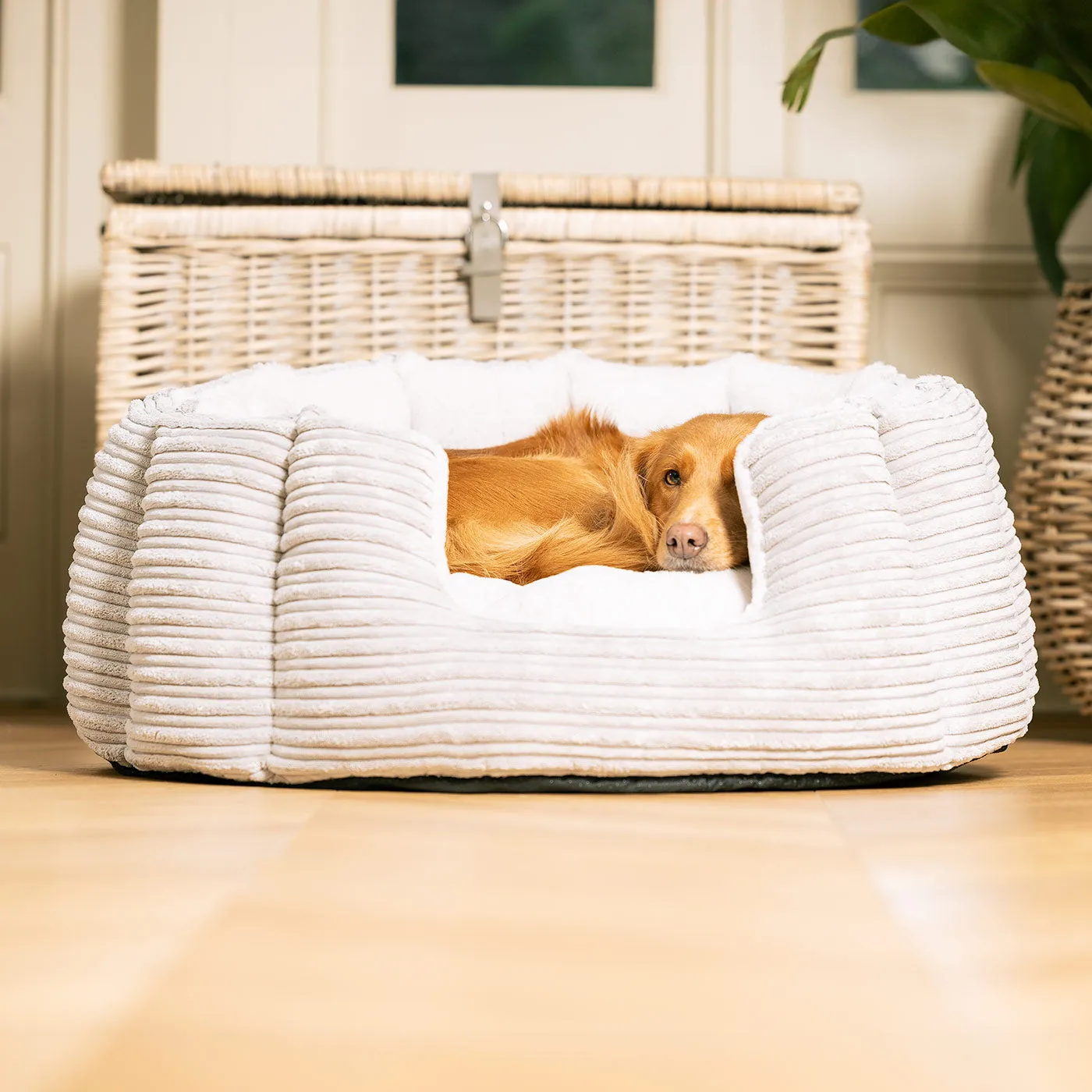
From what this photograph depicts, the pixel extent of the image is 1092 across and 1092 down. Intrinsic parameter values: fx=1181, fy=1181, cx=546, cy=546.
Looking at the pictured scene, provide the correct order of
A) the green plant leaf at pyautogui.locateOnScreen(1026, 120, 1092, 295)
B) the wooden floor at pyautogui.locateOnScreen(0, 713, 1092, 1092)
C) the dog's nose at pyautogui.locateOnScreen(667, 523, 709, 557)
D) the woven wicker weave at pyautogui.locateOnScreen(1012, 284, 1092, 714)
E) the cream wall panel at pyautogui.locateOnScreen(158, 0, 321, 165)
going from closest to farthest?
the wooden floor at pyautogui.locateOnScreen(0, 713, 1092, 1092) → the dog's nose at pyautogui.locateOnScreen(667, 523, 709, 557) → the woven wicker weave at pyautogui.locateOnScreen(1012, 284, 1092, 714) → the green plant leaf at pyautogui.locateOnScreen(1026, 120, 1092, 295) → the cream wall panel at pyautogui.locateOnScreen(158, 0, 321, 165)

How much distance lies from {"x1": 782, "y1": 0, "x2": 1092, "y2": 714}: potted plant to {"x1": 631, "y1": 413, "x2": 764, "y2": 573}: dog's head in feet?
1.62

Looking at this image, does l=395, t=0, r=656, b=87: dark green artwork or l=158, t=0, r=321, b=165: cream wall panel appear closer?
l=158, t=0, r=321, b=165: cream wall panel

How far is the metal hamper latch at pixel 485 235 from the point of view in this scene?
1.80m

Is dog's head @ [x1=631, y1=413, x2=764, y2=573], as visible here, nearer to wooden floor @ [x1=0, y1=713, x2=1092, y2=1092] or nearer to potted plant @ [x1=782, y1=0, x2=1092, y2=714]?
wooden floor @ [x1=0, y1=713, x2=1092, y2=1092]

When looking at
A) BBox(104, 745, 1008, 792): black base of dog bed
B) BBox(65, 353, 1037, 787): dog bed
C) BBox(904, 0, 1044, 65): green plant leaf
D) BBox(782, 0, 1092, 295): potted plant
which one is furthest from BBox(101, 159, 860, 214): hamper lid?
BBox(104, 745, 1008, 792): black base of dog bed

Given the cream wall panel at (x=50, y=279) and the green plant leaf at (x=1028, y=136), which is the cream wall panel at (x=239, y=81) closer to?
the cream wall panel at (x=50, y=279)

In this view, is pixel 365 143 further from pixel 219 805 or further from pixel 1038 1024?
pixel 1038 1024

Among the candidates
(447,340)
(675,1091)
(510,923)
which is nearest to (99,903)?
(510,923)

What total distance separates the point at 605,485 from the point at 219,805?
652 mm

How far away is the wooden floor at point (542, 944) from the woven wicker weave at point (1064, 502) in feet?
2.19

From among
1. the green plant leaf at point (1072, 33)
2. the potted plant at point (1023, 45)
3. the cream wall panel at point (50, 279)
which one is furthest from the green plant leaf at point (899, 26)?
the cream wall panel at point (50, 279)

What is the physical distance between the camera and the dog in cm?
131

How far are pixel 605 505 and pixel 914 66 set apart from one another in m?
1.33

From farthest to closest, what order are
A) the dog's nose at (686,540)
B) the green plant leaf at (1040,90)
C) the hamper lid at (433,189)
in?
the hamper lid at (433,189)
the green plant leaf at (1040,90)
the dog's nose at (686,540)
